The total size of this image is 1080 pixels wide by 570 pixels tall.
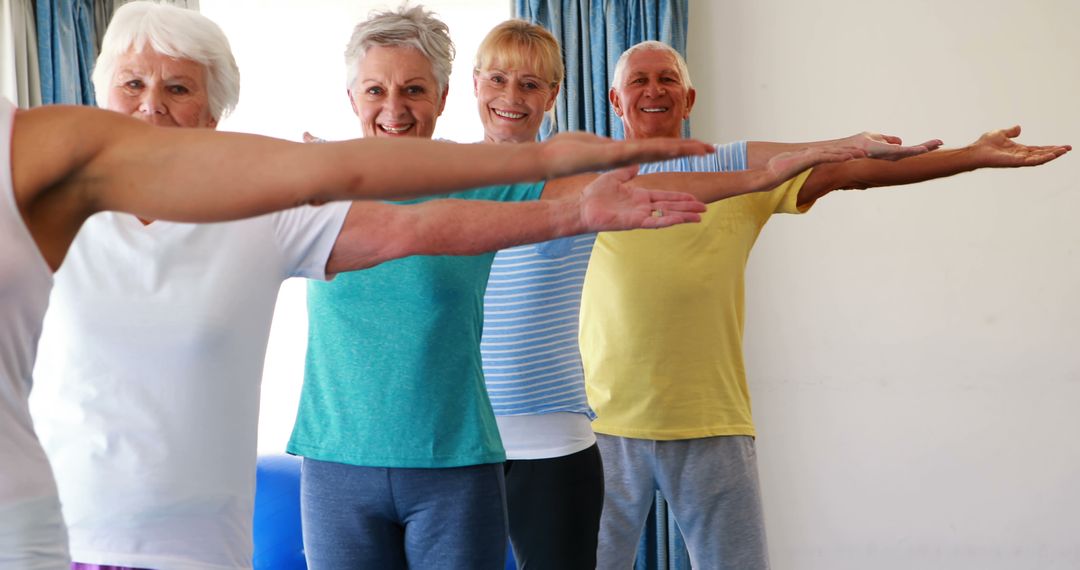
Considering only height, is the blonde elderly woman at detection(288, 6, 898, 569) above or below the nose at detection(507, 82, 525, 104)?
below

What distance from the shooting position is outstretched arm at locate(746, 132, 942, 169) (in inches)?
74.0

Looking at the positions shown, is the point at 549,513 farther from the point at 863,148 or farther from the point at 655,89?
the point at 655,89

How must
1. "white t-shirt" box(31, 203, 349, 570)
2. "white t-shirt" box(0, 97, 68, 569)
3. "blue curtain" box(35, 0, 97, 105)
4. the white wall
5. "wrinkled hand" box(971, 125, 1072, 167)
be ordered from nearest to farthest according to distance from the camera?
"white t-shirt" box(0, 97, 68, 569), "white t-shirt" box(31, 203, 349, 570), "wrinkled hand" box(971, 125, 1072, 167), "blue curtain" box(35, 0, 97, 105), the white wall

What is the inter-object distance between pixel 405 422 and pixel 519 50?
0.99 metres

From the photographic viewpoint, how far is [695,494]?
7.95ft

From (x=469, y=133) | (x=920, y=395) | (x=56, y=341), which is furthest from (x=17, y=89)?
(x=920, y=395)

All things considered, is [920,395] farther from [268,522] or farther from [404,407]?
[404,407]

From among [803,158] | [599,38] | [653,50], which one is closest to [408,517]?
[803,158]

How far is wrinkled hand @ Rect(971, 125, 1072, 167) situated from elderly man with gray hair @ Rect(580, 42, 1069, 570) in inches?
17.2

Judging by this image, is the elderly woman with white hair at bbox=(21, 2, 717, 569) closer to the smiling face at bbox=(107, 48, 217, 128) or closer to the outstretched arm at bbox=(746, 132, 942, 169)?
the smiling face at bbox=(107, 48, 217, 128)

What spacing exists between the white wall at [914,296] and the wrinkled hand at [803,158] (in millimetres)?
2106

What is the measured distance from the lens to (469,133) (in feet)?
13.1

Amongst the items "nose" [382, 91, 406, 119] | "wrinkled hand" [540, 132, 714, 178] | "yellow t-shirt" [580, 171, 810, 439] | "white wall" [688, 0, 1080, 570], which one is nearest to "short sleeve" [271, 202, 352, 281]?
"wrinkled hand" [540, 132, 714, 178]

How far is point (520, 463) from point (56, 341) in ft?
3.35
